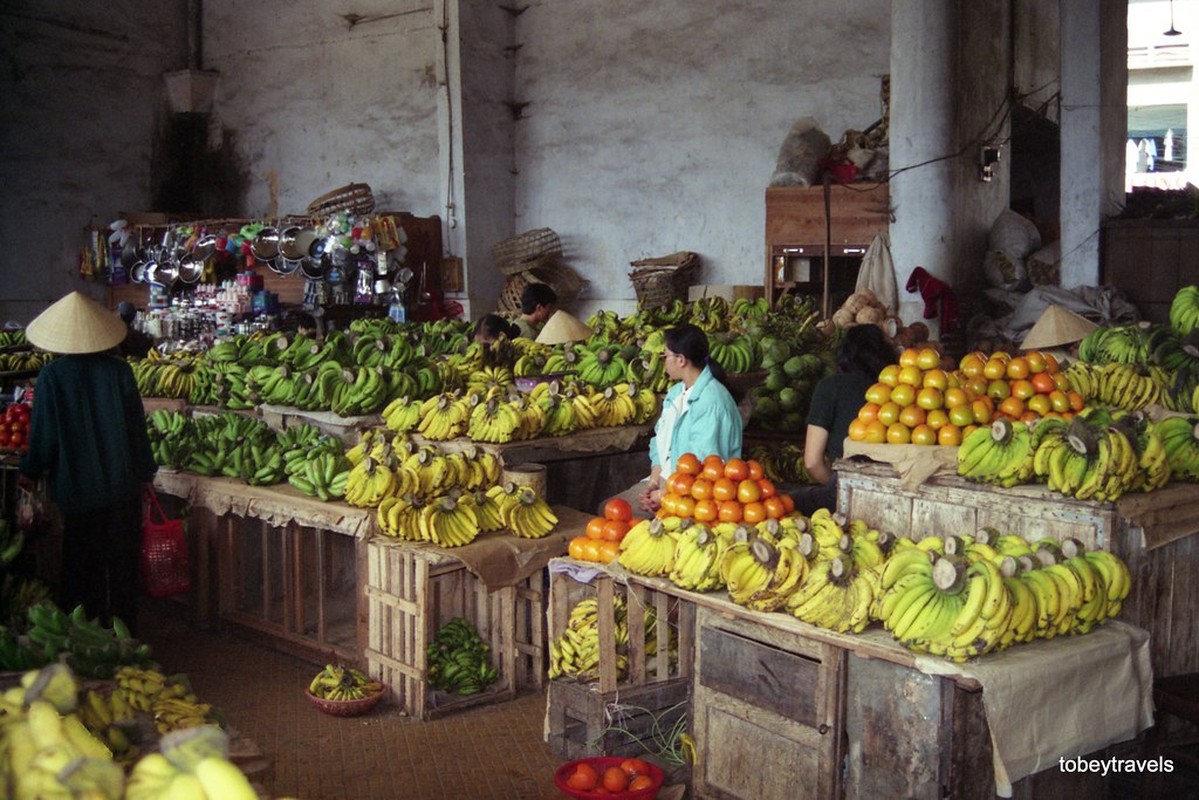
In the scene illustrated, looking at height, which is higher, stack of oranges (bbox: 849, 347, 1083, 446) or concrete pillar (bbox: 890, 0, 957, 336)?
concrete pillar (bbox: 890, 0, 957, 336)

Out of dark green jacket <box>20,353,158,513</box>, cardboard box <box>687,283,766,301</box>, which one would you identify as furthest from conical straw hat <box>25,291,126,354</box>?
cardboard box <box>687,283,766,301</box>

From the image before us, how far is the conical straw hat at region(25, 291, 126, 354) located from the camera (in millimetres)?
5559

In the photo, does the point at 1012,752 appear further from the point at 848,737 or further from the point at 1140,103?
the point at 1140,103

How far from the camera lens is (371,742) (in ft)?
17.0

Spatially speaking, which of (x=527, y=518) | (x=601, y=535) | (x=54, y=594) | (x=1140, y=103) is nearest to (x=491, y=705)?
(x=527, y=518)

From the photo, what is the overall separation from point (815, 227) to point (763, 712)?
302 inches

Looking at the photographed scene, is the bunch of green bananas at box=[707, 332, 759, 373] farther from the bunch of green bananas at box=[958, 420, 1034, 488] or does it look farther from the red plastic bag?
the red plastic bag

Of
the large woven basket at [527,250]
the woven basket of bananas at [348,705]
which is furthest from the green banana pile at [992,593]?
the large woven basket at [527,250]

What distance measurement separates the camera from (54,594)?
645cm

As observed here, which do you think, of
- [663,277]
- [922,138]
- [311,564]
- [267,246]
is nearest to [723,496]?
[311,564]

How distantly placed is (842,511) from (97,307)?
12.7 feet

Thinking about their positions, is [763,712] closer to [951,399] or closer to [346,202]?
[951,399]

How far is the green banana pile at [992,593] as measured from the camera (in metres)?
3.38

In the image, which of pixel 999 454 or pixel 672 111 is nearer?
pixel 999 454
